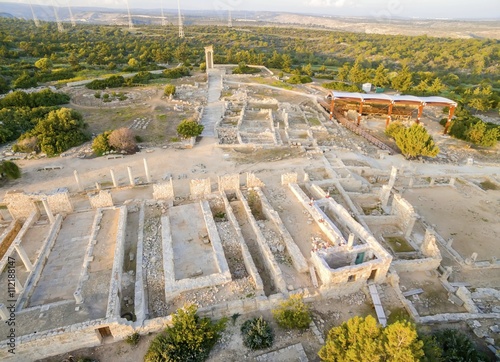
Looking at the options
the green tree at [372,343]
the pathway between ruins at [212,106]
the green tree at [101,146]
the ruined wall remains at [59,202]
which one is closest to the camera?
the green tree at [372,343]

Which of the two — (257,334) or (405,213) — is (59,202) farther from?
(405,213)

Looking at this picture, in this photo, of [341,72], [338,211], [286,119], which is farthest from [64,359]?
[341,72]

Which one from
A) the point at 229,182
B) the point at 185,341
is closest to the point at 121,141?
the point at 229,182

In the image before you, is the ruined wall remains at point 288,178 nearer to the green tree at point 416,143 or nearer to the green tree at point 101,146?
the green tree at point 416,143

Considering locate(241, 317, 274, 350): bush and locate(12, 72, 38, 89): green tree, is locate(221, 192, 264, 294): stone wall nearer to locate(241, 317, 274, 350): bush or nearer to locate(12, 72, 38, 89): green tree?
locate(241, 317, 274, 350): bush

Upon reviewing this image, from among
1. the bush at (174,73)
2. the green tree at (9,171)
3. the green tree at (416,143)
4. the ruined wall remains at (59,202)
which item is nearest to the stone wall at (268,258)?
the ruined wall remains at (59,202)

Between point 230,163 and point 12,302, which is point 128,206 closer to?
point 12,302
